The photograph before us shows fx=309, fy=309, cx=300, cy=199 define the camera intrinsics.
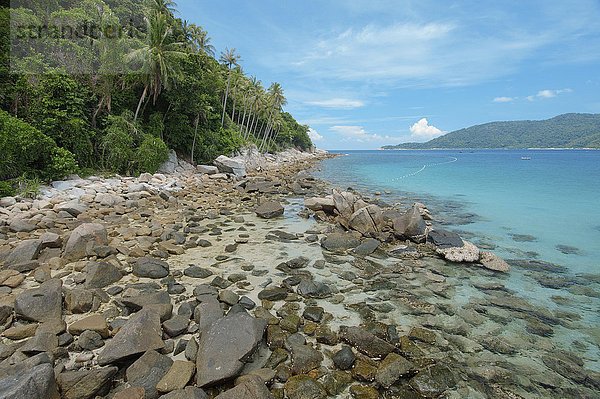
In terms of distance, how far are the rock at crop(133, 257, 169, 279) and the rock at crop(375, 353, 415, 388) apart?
5678 millimetres

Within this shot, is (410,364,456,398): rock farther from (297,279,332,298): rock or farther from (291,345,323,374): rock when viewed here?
(297,279,332,298): rock

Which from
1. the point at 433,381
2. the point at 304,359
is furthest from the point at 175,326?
the point at 433,381

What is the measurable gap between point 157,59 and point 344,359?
27507 mm

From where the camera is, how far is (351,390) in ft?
14.3

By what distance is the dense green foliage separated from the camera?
1694cm

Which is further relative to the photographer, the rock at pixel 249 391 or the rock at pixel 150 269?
the rock at pixel 150 269

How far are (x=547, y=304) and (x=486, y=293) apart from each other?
123 centimetres

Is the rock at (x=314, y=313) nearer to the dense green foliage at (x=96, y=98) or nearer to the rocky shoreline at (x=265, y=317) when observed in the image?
the rocky shoreline at (x=265, y=317)

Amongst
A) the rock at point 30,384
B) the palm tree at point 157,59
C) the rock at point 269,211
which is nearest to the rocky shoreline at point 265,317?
the rock at point 30,384

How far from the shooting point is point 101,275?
7125 mm

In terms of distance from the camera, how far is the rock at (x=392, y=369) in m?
Result: 4.46

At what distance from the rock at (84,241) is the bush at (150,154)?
1570 cm

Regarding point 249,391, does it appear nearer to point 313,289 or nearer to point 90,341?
point 90,341

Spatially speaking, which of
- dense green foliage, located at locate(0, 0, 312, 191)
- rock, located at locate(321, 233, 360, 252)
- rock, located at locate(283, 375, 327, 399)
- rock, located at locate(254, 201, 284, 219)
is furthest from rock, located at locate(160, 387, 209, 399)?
dense green foliage, located at locate(0, 0, 312, 191)
